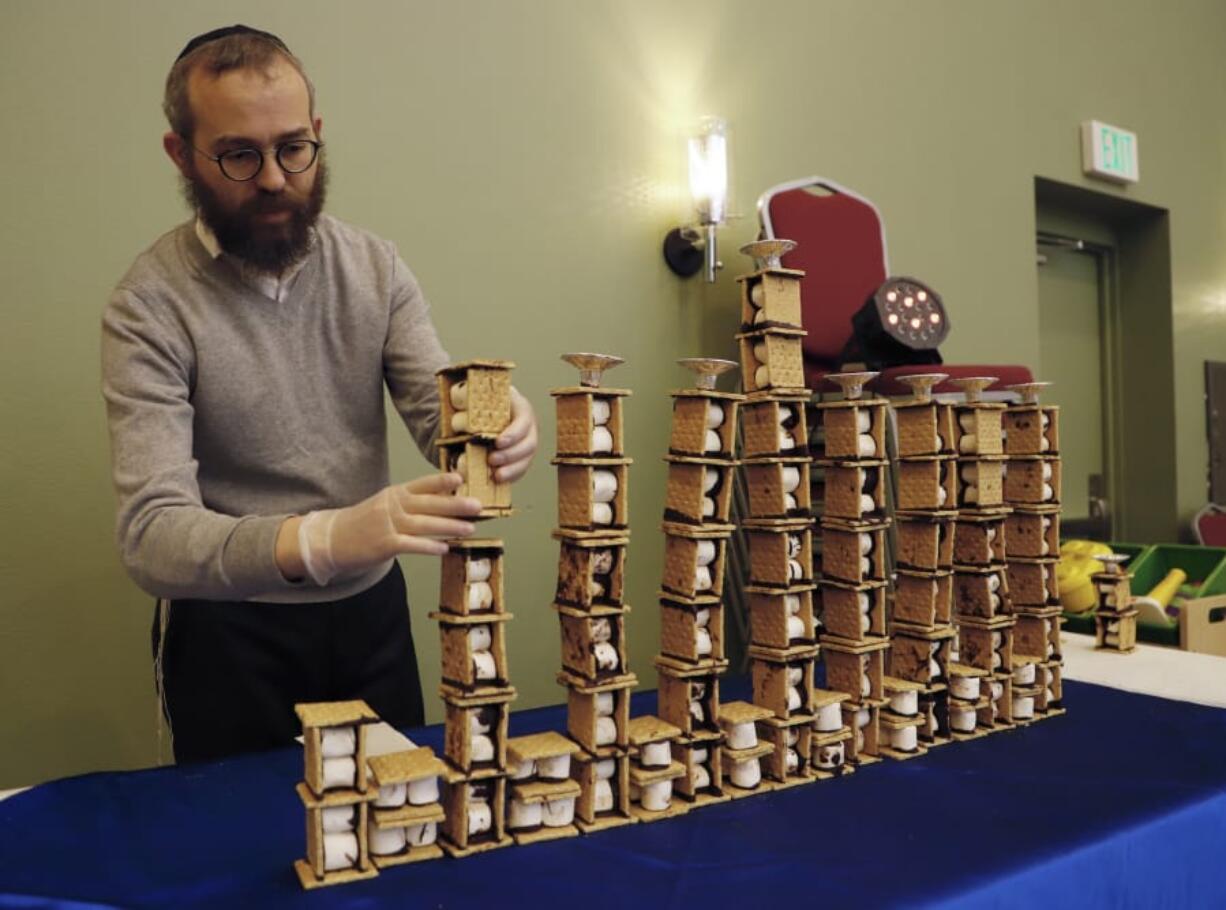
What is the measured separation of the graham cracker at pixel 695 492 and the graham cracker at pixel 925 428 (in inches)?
16.1

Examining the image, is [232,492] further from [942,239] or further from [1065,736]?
[942,239]

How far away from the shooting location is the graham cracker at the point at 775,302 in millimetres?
1463

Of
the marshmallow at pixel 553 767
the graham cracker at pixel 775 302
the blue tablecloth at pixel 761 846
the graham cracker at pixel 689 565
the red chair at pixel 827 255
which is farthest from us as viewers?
the red chair at pixel 827 255

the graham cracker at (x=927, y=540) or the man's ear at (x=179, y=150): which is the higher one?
the man's ear at (x=179, y=150)

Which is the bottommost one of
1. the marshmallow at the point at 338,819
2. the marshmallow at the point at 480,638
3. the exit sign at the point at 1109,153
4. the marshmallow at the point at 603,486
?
the marshmallow at the point at 338,819

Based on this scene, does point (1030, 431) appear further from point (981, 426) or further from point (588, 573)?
point (588, 573)

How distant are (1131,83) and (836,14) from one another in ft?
7.41

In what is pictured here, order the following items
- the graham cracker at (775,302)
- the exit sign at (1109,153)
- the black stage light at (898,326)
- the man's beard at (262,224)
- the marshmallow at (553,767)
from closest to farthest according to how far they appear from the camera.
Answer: the marshmallow at (553,767)
the graham cracker at (775,302)
the man's beard at (262,224)
the black stage light at (898,326)
the exit sign at (1109,153)

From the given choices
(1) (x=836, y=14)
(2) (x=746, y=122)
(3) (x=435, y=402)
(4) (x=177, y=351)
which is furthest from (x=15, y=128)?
(1) (x=836, y=14)

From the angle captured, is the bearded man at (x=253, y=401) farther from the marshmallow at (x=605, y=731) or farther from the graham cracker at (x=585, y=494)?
the marshmallow at (x=605, y=731)

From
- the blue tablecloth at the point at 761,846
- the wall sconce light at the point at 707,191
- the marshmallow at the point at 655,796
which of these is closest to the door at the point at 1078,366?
the wall sconce light at the point at 707,191

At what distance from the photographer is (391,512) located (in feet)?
3.83

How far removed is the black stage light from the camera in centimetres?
276

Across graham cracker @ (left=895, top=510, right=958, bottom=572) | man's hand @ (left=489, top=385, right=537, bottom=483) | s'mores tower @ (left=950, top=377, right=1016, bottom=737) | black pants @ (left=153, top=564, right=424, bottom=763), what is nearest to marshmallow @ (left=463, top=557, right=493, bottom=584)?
man's hand @ (left=489, top=385, right=537, bottom=483)
